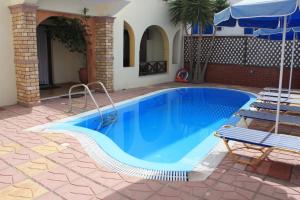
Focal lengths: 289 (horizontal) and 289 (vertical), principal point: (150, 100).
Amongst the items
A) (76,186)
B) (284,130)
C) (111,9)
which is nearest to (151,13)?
(111,9)

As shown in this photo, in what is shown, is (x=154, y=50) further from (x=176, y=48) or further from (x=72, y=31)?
(x=72, y=31)

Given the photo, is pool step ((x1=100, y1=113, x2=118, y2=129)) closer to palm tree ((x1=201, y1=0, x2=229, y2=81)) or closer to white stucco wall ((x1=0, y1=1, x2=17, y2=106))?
white stucco wall ((x1=0, y1=1, x2=17, y2=106))

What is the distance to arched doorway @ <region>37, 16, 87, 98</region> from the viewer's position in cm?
1140

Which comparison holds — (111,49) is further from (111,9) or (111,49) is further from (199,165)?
(199,165)

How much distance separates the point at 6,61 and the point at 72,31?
351 cm

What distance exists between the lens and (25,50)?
27.0ft

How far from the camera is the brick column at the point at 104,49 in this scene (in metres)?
11.1

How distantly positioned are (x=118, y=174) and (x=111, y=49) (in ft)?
25.6

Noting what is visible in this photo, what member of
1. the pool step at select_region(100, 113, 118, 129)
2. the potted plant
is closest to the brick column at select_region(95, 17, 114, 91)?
the potted plant

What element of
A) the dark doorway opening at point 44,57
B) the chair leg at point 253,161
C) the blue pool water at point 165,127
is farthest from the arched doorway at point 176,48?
the chair leg at point 253,161

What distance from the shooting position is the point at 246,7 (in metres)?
4.80

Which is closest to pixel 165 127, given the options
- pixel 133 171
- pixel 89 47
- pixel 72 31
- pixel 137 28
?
pixel 133 171

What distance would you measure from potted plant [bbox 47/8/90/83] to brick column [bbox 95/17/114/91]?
→ 47 centimetres

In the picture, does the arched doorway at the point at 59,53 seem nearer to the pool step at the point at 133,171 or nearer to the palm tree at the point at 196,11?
the palm tree at the point at 196,11
